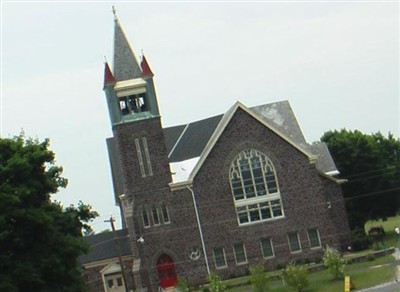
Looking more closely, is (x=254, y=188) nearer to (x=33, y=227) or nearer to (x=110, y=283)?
(x=110, y=283)

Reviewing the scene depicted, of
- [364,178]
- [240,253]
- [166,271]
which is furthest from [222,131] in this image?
[364,178]

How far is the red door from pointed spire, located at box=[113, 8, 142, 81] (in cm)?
1159

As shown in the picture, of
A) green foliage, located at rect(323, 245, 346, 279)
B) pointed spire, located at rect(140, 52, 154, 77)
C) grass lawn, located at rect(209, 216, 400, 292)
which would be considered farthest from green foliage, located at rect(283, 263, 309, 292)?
pointed spire, located at rect(140, 52, 154, 77)

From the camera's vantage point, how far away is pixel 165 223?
226 ft

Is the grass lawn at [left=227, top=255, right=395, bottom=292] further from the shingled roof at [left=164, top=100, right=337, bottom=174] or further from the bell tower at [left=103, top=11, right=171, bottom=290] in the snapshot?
the shingled roof at [left=164, top=100, right=337, bottom=174]

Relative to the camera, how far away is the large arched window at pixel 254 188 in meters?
69.6

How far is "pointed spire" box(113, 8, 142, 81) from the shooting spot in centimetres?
7025

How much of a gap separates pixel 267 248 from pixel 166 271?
6.46 metres

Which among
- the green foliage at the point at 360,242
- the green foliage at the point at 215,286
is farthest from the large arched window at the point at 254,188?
the green foliage at the point at 215,286

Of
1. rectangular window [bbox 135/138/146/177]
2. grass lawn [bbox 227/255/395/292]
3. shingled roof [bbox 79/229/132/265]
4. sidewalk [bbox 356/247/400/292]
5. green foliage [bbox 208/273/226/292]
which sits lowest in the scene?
sidewalk [bbox 356/247/400/292]

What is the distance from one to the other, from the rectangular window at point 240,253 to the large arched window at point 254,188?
145cm

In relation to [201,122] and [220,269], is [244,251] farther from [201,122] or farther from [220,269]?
[201,122]

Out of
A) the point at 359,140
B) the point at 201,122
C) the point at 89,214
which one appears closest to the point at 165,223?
the point at 201,122

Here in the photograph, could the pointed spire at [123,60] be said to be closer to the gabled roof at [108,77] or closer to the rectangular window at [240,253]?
the gabled roof at [108,77]
